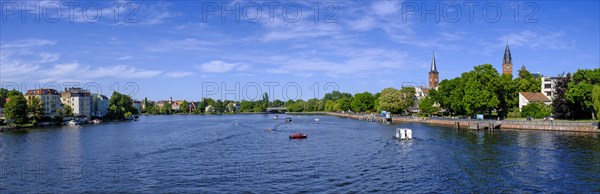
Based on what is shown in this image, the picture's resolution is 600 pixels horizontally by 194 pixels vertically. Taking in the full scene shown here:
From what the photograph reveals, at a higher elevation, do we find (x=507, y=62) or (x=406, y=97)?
(x=507, y=62)

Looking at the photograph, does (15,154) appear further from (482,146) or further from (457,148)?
(482,146)

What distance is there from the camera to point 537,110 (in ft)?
279

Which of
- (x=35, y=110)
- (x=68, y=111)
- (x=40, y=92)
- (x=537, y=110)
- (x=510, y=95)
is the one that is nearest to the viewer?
(x=537, y=110)

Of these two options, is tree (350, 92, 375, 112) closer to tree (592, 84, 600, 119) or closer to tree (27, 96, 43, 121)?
tree (27, 96, 43, 121)

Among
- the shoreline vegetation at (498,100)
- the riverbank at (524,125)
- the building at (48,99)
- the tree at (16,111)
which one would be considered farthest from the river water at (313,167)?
the building at (48,99)

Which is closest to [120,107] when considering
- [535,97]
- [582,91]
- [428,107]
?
[428,107]

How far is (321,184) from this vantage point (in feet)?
100

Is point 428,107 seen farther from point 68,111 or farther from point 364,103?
point 68,111

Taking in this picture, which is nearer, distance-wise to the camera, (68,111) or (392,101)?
(68,111)

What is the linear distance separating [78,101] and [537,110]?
12494 cm

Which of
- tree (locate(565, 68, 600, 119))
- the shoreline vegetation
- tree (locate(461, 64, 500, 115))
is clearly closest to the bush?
the shoreline vegetation

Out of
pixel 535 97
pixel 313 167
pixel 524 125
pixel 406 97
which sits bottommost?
pixel 313 167

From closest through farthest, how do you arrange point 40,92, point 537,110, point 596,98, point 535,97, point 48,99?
1. point 596,98
2. point 537,110
3. point 535,97
4. point 40,92
5. point 48,99

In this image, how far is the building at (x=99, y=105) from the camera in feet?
512
